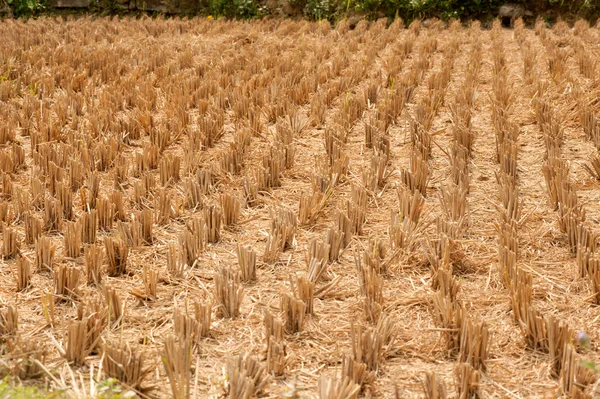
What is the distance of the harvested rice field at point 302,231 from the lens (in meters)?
2.27

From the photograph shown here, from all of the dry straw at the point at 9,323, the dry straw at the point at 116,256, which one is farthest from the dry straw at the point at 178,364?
the dry straw at the point at 116,256

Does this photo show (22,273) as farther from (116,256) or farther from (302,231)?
(302,231)

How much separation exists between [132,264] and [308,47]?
493cm

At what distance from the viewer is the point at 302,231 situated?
10.9ft

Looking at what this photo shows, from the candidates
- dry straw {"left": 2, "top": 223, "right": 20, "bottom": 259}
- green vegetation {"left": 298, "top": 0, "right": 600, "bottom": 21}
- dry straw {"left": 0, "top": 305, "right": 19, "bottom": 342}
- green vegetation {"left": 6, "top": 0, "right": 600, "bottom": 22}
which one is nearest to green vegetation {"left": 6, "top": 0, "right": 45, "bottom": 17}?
green vegetation {"left": 6, "top": 0, "right": 600, "bottom": 22}

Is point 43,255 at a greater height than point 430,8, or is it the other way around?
point 430,8

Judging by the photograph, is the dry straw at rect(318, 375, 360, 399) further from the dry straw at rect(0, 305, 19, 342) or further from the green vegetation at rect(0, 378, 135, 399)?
the dry straw at rect(0, 305, 19, 342)

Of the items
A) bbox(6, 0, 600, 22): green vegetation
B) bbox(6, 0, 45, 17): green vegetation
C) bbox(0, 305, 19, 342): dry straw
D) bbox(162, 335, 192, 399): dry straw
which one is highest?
bbox(6, 0, 600, 22): green vegetation

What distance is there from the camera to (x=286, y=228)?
3.14 m

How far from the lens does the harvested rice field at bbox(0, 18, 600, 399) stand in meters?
2.27

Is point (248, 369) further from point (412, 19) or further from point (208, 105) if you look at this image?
point (412, 19)

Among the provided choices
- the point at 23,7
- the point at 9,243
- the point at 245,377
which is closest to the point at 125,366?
the point at 245,377

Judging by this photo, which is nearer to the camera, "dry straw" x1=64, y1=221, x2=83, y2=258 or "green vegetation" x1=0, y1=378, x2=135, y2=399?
"green vegetation" x1=0, y1=378, x2=135, y2=399

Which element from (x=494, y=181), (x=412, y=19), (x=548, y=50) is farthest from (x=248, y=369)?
(x=412, y=19)
